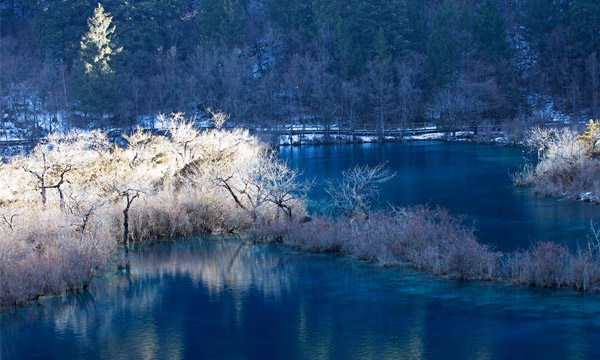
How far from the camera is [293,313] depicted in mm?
21672

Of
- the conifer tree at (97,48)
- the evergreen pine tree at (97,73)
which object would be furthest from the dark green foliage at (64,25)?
the evergreen pine tree at (97,73)

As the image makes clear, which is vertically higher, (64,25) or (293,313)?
(64,25)

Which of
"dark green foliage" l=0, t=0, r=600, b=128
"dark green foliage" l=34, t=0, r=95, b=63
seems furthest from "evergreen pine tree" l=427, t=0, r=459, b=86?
"dark green foliage" l=34, t=0, r=95, b=63

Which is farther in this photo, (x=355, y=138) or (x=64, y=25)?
(x=64, y=25)

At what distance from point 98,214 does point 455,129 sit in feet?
215

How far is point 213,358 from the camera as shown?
706 inches

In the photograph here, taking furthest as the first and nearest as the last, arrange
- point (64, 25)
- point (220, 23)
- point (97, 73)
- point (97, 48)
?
point (220, 23) < point (64, 25) < point (97, 48) < point (97, 73)

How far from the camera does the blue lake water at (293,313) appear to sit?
1828cm

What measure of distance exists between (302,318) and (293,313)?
0.65 m

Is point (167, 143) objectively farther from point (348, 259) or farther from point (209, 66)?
point (209, 66)

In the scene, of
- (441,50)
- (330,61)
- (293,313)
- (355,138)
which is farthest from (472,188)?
(330,61)

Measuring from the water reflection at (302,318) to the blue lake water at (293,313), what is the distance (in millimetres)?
35

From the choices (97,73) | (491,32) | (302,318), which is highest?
(491,32)

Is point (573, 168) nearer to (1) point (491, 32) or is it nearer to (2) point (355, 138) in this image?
(2) point (355, 138)
